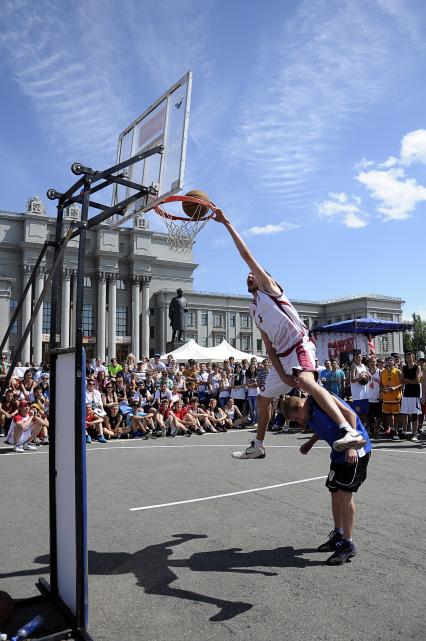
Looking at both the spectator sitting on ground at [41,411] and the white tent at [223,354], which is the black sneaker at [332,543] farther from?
the white tent at [223,354]

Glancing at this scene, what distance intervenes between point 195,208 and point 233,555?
3776mm

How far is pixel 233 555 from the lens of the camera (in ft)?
15.1

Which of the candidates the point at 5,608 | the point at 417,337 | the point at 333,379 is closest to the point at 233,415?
the point at 333,379

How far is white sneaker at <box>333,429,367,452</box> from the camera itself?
423 centimetres

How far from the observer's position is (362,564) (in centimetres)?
432

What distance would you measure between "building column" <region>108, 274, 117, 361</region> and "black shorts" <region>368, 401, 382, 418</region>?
68.5 metres

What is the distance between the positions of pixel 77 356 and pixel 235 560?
2440 mm

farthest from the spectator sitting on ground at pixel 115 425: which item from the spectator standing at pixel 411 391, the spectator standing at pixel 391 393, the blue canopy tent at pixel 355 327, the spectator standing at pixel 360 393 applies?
the blue canopy tent at pixel 355 327

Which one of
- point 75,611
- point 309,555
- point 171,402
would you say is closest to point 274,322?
point 309,555

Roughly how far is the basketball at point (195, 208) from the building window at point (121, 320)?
78.8 meters

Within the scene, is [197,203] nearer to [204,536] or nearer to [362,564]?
[204,536]

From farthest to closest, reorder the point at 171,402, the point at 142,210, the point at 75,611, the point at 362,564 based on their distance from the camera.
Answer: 1. the point at 171,402
2. the point at 142,210
3. the point at 362,564
4. the point at 75,611

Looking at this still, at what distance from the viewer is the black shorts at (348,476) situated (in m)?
4.57

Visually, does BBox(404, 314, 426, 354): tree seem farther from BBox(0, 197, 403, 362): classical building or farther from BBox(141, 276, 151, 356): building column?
BBox(141, 276, 151, 356): building column
